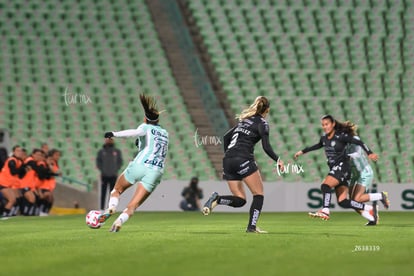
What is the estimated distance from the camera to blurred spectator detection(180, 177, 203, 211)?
2516cm

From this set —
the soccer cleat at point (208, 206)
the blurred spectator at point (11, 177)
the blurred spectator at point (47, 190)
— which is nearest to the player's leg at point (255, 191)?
the soccer cleat at point (208, 206)

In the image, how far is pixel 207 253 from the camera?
976cm

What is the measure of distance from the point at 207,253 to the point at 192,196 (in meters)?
15.5

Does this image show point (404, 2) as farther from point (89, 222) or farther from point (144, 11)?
point (89, 222)

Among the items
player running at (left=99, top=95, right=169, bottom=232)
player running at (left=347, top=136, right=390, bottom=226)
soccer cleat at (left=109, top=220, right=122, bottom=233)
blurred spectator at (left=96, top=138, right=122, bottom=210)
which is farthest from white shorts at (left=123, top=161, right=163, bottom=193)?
blurred spectator at (left=96, top=138, right=122, bottom=210)

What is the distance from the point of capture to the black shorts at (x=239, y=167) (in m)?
13.4

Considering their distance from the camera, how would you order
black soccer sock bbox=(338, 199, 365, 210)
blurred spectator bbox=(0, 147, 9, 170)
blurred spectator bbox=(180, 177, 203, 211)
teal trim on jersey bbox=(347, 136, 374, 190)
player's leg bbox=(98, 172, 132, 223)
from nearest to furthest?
player's leg bbox=(98, 172, 132, 223), black soccer sock bbox=(338, 199, 365, 210), teal trim on jersey bbox=(347, 136, 374, 190), blurred spectator bbox=(180, 177, 203, 211), blurred spectator bbox=(0, 147, 9, 170)

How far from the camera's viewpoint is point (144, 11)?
33219 mm

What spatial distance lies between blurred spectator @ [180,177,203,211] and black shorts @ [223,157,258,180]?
37.8 ft

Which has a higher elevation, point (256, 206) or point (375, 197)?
point (256, 206)

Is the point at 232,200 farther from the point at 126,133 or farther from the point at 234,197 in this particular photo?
the point at 126,133

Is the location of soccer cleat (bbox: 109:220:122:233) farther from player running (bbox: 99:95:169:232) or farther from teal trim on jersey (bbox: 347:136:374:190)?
teal trim on jersey (bbox: 347:136:374:190)

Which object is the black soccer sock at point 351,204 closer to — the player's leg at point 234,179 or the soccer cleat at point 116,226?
the player's leg at point 234,179

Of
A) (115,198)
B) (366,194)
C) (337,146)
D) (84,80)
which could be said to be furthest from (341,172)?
(84,80)
